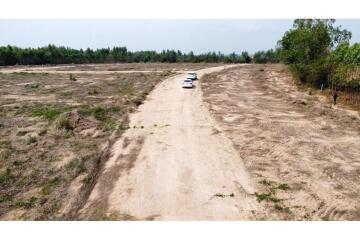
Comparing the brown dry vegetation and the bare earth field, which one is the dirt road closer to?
the bare earth field

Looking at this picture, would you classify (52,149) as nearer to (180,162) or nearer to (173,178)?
(180,162)

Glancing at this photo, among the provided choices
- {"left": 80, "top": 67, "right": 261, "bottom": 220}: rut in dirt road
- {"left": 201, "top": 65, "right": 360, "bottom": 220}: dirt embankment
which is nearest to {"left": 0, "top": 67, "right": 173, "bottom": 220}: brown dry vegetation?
{"left": 80, "top": 67, "right": 261, "bottom": 220}: rut in dirt road

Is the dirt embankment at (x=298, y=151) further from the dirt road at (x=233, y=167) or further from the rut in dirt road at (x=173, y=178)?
the rut in dirt road at (x=173, y=178)

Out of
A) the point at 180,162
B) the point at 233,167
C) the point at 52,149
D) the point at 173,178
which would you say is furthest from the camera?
the point at 52,149

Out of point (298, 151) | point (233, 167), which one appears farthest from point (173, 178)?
point (298, 151)

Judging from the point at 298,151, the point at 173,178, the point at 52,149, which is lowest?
the point at 173,178

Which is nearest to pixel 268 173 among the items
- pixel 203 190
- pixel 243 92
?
pixel 203 190

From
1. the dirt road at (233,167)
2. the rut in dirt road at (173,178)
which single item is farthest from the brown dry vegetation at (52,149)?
the dirt road at (233,167)
